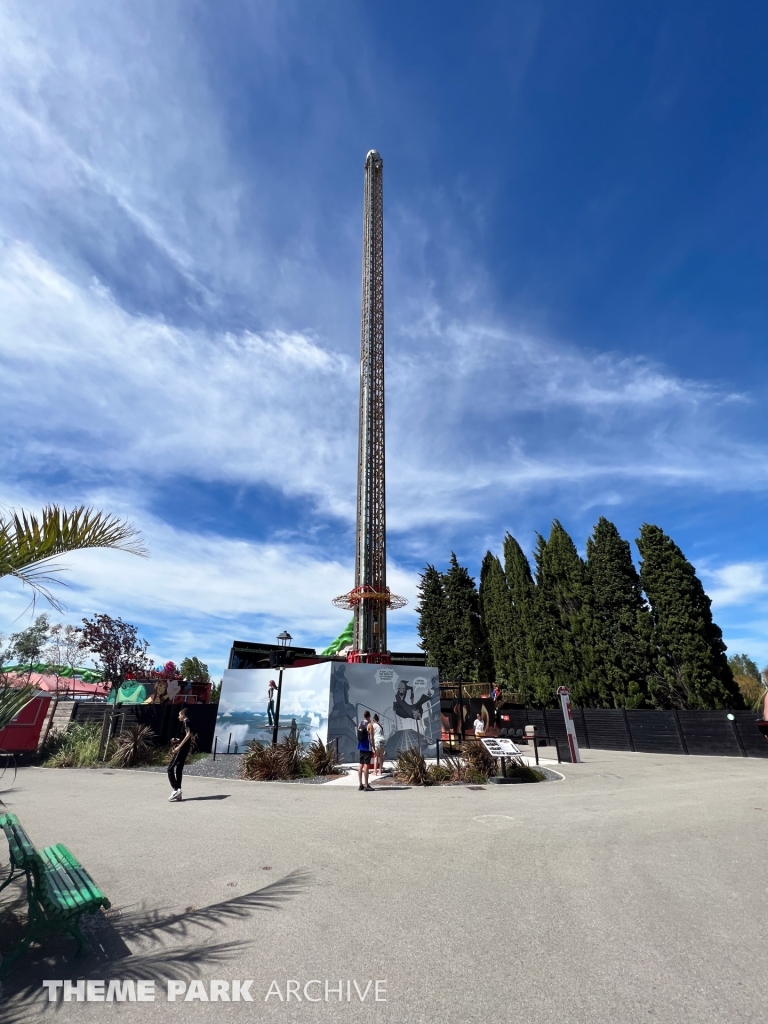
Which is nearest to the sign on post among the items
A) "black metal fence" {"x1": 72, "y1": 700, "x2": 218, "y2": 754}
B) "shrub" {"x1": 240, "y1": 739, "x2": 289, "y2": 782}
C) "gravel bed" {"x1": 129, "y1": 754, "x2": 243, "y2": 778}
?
"shrub" {"x1": 240, "y1": 739, "x2": 289, "y2": 782}

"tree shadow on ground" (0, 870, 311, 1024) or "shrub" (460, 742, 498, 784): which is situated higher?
"shrub" (460, 742, 498, 784)

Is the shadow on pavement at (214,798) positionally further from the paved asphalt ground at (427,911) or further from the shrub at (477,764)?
the shrub at (477,764)

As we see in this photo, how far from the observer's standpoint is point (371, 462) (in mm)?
41469

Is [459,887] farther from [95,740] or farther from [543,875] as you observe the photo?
[95,740]

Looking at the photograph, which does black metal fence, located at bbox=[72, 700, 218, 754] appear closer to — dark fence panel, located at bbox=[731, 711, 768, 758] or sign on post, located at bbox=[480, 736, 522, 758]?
sign on post, located at bbox=[480, 736, 522, 758]

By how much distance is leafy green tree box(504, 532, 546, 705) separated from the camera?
107 ft

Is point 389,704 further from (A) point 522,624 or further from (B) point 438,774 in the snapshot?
(A) point 522,624

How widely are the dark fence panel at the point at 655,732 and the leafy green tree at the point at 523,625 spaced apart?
11.7 meters

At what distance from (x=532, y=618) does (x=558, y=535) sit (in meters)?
5.79

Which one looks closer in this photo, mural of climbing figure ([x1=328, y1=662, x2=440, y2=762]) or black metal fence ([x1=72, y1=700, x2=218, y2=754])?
mural of climbing figure ([x1=328, y1=662, x2=440, y2=762])

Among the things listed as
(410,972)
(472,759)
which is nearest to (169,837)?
(410,972)

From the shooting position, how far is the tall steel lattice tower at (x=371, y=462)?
37.3 metres

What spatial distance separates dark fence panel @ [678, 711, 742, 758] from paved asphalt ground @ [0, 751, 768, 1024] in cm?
1176

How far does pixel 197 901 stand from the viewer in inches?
170
